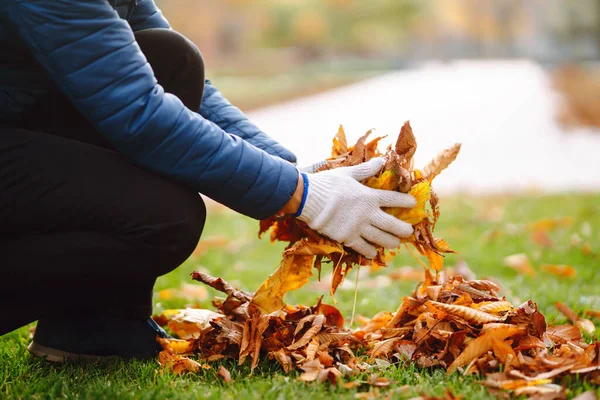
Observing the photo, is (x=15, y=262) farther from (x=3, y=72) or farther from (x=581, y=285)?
(x=581, y=285)

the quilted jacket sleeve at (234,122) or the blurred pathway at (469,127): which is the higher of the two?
the quilted jacket sleeve at (234,122)

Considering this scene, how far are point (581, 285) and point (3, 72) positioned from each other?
246 centimetres

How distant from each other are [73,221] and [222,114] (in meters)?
0.69

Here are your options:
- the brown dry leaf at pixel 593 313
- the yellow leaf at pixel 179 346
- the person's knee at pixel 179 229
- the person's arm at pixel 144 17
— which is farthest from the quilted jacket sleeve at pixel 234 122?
the brown dry leaf at pixel 593 313

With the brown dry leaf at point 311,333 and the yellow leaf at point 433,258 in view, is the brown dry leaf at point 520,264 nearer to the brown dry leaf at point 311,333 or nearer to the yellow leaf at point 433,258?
the yellow leaf at point 433,258

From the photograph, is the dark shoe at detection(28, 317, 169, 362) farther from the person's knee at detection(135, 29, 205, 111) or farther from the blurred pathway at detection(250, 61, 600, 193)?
the blurred pathway at detection(250, 61, 600, 193)

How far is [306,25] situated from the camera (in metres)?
38.3

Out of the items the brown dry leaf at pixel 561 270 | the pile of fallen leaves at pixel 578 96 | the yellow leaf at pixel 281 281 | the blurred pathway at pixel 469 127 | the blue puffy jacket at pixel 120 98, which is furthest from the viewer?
the pile of fallen leaves at pixel 578 96

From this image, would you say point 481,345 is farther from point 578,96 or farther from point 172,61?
point 578,96

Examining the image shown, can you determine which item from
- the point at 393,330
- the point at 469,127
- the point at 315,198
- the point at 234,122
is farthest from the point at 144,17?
the point at 469,127

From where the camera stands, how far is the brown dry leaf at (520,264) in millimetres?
3387

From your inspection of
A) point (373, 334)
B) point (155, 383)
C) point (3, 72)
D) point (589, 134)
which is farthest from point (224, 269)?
point (589, 134)

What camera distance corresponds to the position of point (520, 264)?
135 inches

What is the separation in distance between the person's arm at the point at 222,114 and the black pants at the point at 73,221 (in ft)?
1.25
